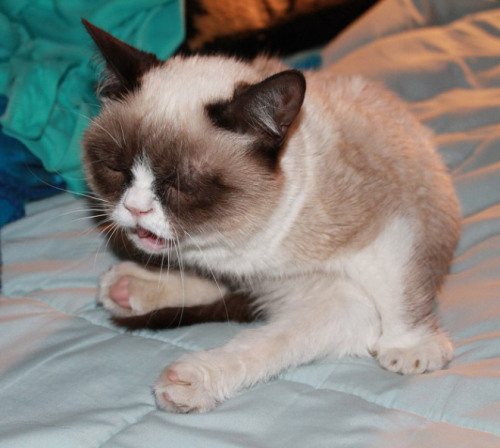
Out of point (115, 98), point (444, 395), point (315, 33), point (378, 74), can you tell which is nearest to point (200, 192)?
Answer: point (115, 98)

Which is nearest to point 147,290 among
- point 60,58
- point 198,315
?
point 198,315

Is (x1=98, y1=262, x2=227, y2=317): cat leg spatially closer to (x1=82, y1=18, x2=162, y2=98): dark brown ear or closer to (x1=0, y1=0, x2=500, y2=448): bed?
(x1=0, y1=0, x2=500, y2=448): bed

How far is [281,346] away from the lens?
143 cm

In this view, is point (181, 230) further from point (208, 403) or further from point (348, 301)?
point (348, 301)

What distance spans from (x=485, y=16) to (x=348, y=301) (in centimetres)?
173

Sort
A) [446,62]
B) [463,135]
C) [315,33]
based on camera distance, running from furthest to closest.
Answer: [315,33], [446,62], [463,135]

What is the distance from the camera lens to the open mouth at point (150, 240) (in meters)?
1.39

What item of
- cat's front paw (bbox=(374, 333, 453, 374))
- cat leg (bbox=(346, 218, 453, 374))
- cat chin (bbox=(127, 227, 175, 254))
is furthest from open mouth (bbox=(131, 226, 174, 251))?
cat's front paw (bbox=(374, 333, 453, 374))

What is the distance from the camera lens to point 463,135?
2139 mm

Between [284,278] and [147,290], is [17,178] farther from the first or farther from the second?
[284,278]

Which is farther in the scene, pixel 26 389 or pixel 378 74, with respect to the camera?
pixel 378 74

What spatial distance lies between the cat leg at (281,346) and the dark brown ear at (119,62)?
65 centimetres

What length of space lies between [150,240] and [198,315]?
267 mm

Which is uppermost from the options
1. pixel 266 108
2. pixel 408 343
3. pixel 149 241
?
pixel 266 108
